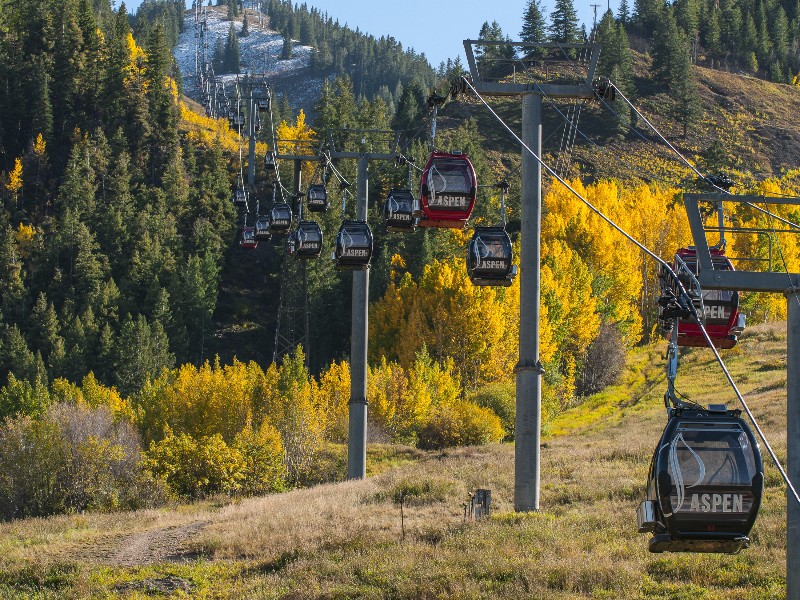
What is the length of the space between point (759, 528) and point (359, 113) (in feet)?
384

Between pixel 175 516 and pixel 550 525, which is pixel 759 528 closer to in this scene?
pixel 550 525

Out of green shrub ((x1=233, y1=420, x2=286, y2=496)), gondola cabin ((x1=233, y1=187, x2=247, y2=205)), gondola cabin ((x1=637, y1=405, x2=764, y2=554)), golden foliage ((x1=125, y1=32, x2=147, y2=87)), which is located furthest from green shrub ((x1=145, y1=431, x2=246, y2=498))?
golden foliage ((x1=125, y1=32, x2=147, y2=87))

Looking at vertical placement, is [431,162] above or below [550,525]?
above

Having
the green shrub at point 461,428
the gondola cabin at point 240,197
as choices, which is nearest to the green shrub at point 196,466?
the green shrub at point 461,428

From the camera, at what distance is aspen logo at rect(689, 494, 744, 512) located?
41.2ft

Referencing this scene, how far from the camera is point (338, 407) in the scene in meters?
69.5

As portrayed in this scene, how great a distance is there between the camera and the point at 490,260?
23.8 meters

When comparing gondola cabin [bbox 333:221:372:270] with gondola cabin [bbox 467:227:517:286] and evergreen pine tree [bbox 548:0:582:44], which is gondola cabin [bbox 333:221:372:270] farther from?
evergreen pine tree [bbox 548:0:582:44]

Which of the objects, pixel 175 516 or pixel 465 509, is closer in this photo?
pixel 465 509

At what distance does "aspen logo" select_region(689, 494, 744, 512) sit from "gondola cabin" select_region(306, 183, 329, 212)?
2672 centimetres

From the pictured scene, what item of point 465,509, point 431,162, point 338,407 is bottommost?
point 338,407

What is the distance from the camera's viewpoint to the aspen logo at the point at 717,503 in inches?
495

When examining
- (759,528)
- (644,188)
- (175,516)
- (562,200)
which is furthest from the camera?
(644,188)

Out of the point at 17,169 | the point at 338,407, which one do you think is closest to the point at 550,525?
the point at 338,407
